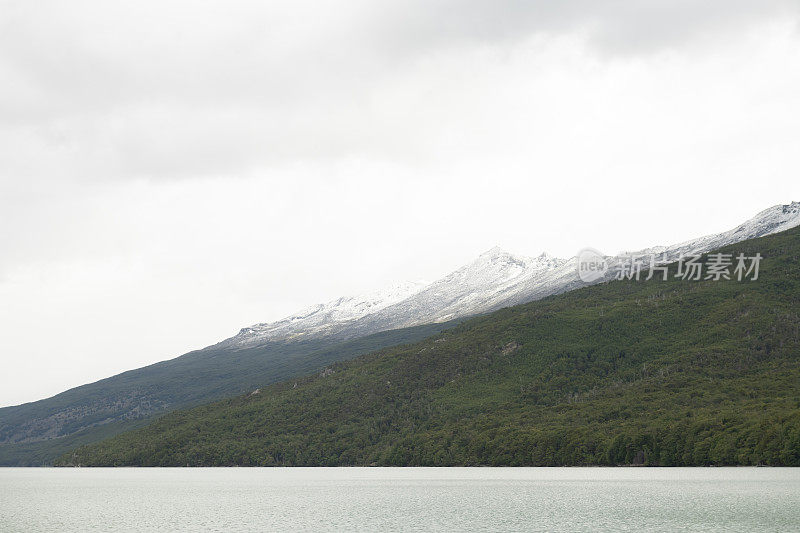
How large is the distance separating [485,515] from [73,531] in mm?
50437

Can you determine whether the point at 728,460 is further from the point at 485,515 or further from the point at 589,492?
the point at 485,515

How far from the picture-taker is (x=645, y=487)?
5212 inches

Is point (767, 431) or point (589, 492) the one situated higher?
point (589, 492)

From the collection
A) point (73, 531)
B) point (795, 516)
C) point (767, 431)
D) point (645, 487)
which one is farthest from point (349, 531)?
point (767, 431)

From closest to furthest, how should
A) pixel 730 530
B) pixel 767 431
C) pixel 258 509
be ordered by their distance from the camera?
pixel 730 530
pixel 258 509
pixel 767 431

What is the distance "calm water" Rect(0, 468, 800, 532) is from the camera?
8506 cm

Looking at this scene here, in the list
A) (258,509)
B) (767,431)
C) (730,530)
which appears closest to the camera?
(730,530)

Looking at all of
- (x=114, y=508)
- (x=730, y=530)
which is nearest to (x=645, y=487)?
(x=730, y=530)

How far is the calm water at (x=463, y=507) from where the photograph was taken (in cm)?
8506

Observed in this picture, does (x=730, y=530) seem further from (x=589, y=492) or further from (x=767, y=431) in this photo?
(x=767, y=431)

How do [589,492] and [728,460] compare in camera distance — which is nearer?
[589,492]

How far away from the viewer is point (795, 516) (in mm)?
80188

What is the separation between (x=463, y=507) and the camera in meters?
109

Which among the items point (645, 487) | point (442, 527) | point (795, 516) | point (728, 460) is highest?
point (442, 527)
